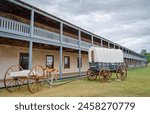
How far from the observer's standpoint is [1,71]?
49.9 ft

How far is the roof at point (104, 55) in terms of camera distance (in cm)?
1602

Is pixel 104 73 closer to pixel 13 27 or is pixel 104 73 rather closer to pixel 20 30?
pixel 20 30

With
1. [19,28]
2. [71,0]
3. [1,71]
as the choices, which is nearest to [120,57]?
[71,0]

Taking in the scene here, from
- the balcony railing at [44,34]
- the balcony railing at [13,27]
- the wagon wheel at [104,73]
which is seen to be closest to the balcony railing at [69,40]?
the balcony railing at [44,34]

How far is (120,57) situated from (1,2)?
12.1 meters

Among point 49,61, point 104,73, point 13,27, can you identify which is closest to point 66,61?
point 49,61

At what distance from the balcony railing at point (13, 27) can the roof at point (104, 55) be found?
621 centimetres

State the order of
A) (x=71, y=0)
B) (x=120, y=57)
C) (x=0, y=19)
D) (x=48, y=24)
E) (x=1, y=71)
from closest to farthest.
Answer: (x=0, y=19), (x=71, y=0), (x=1, y=71), (x=120, y=57), (x=48, y=24)

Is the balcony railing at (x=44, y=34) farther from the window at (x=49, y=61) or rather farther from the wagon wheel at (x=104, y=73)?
the wagon wheel at (x=104, y=73)

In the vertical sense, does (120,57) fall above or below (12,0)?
below

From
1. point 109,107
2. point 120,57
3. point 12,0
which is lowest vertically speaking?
point 109,107

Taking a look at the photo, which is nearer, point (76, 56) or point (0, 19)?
point (0, 19)

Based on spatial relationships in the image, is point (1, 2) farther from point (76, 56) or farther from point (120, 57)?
point (76, 56)

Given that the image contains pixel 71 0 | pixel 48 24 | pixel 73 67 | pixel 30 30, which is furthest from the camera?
pixel 73 67
